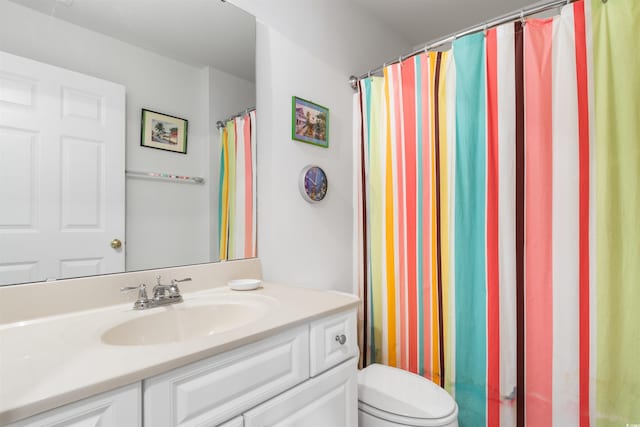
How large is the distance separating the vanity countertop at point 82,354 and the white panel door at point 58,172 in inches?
7.1

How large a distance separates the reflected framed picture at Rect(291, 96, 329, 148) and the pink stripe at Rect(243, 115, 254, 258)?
8.4 inches

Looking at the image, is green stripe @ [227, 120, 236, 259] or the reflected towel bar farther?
green stripe @ [227, 120, 236, 259]

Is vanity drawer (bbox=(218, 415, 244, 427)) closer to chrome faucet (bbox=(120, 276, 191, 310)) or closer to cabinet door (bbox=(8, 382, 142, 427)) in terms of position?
cabinet door (bbox=(8, 382, 142, 427))

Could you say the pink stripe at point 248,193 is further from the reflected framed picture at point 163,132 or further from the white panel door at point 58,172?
the white panel door at point 58,172

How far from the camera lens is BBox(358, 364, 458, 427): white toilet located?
1.13 metres

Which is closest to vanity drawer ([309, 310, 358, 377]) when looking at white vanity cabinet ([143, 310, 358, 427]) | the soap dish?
white vanity cabinet ([143, 310, 358, 427])

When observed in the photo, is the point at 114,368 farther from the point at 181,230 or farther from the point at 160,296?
the point at 181,230

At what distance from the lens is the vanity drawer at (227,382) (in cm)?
65

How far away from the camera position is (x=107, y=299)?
1.04 metres

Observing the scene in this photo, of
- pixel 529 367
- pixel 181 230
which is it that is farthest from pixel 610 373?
pixel 181 230

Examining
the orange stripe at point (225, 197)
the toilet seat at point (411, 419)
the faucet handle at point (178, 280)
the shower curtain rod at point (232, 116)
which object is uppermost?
the shower curtain rod at point (232, 116)

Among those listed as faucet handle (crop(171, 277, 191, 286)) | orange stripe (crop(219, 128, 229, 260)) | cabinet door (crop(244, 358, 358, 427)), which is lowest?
cabinet door (crop(244, 358, 358, 427))

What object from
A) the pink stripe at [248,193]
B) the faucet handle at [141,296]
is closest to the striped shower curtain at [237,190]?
the pink stripe at [248,193]

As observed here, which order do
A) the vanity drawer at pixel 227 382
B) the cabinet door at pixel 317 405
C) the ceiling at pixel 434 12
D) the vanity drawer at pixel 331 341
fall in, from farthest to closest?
the ceiling at pixel 434 12 → the vanity drawer at pixel 331 341 → the cabinet door at pixel 317 405 → the vanity drawer at pixel 227 382
